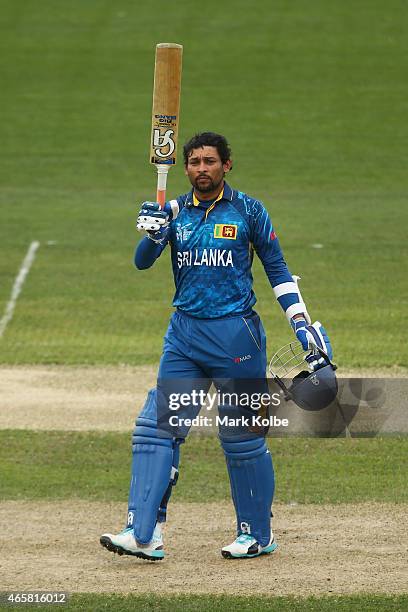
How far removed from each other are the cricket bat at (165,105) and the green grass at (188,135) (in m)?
5.21

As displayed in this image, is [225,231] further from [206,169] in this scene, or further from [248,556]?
[248,556]

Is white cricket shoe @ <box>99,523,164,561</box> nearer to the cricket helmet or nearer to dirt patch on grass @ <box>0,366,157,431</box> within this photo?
the cricket helmet

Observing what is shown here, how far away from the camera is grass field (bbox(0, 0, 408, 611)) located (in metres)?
8.87

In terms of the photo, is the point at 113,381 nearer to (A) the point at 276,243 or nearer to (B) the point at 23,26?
(A) the point at 276,243

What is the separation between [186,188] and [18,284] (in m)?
6.05

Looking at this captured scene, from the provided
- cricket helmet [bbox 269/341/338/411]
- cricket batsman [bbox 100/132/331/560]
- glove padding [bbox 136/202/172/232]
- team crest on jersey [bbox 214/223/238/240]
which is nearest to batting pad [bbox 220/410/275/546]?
cricket batsman [bbox 100/132/331/560]

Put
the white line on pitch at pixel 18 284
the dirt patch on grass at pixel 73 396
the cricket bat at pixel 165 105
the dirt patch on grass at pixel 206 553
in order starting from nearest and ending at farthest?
the dirt patch on grass at pixel 206 553, the cricket bat at pixel 165 105, the dirt patch on grass at pixel 73 396, the white line on pitch at pixel 18 284

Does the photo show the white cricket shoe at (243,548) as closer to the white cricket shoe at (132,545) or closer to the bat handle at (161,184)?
the white cricket shoe at (132,545)

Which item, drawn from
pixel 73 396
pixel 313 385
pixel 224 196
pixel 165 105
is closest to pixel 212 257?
pixel 224 196

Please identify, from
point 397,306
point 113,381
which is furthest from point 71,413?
point 397,306

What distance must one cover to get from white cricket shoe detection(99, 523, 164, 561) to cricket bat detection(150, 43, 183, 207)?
1.94 metres

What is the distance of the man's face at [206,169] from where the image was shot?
6836 mm

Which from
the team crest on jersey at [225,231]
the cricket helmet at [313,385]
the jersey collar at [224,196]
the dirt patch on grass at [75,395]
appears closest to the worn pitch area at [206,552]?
the cricket helmet at [313,385]

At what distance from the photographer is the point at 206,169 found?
270 inches
